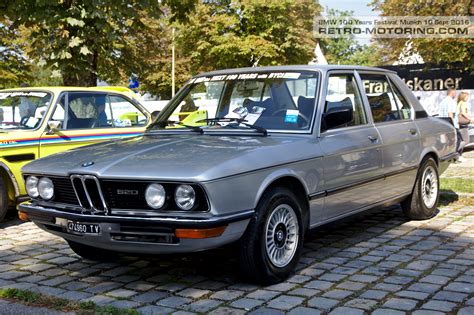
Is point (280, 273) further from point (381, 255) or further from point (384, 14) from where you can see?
point (384, 14)

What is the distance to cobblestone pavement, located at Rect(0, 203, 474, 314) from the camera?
13.9ft

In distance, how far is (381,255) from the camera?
562 centimetres

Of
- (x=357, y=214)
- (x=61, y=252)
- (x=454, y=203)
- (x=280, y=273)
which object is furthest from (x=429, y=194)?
(x=61, y=252)

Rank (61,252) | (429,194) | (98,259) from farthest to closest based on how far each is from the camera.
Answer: (429,194), (61,252), (98,259)

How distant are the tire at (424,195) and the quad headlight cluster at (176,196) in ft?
12.2

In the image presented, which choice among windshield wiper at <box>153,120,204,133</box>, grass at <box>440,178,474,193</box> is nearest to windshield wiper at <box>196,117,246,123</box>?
windshield wiper at <box>153,120,204,133</box>

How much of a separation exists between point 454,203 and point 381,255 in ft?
10.7

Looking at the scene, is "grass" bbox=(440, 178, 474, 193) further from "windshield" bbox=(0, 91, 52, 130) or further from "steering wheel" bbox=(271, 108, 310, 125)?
"windshield" bbox=(0, 91, 52, 130)

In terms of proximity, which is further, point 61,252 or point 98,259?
point 61,252

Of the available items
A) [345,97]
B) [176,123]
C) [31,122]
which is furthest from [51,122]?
[345,97]

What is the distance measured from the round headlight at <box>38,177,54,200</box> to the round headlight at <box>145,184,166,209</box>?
1.06 meters

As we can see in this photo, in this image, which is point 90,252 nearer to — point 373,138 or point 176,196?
point 176,196

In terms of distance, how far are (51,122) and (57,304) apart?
414 centimetres

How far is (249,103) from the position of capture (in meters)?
5.62
